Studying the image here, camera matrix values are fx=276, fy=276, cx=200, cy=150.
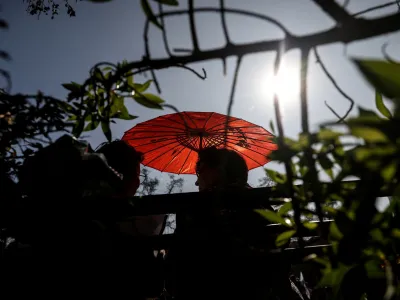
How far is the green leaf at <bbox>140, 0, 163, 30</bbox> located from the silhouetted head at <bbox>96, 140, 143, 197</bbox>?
1.49m

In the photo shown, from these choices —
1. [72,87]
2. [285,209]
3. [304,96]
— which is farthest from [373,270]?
[72,87]

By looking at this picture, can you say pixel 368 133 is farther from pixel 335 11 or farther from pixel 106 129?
pixel 106 129

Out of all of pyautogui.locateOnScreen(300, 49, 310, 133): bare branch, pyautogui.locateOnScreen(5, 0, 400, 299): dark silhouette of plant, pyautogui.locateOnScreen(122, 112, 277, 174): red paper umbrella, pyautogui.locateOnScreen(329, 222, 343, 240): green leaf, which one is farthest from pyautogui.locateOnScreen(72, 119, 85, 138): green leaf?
pyautogui.locateOnScreen(122, 112, 277, 174): red paper umbrella

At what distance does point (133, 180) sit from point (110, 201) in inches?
40.3

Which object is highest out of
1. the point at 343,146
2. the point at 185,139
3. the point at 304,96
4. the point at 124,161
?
the point at 185,139

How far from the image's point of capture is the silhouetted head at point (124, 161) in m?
2.04

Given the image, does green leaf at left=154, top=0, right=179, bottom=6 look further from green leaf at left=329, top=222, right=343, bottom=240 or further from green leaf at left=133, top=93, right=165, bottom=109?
green leaf at left=329, top=222, right=343, bottom=240

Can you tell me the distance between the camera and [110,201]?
1103 mm

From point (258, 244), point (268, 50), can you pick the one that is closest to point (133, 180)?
point (258, 244)

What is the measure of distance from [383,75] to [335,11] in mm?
310

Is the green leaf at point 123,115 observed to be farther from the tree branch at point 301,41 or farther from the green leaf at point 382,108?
the green leaf at point 382,108

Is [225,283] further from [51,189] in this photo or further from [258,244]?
[51,189]

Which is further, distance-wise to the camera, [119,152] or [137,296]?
[119,152]

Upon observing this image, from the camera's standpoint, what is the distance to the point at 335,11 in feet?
1.74
